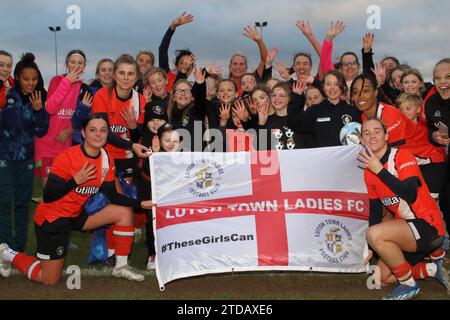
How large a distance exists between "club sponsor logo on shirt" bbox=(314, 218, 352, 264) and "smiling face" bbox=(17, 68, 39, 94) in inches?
156

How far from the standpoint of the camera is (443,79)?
6422 mm

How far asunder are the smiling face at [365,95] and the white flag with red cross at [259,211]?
2.36 feet

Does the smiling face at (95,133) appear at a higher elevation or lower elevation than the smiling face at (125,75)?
lower

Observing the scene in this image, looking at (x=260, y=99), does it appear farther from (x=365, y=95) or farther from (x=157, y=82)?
(x=157, y=82)

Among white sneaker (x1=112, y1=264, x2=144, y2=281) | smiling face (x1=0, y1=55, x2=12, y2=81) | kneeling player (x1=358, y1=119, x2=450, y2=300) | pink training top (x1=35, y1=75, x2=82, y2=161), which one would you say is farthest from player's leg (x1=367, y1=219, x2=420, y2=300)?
smiling face (x1=0, y1=55, x2=12, y2=81)

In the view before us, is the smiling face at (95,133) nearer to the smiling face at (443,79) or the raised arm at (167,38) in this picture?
the raised arm at (167,38)

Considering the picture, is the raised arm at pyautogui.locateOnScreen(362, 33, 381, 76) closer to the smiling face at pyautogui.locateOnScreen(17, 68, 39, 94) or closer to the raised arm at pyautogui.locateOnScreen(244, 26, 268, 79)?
the raised arm at pyautogui.locateOnScreen(244, 26, 268, 79)

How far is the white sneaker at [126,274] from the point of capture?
5832 mm

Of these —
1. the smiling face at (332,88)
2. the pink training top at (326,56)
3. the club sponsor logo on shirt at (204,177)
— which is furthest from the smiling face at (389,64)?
the club sponsor logo on shirt at (204,177)

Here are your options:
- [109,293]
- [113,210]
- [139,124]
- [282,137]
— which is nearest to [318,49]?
[282,137]

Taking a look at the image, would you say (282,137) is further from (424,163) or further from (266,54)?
(266,54)

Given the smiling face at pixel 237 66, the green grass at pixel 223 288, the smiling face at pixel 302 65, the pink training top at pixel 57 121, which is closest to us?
the green grass at pixel 223 288

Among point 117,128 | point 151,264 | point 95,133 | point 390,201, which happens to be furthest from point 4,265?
point 390,201

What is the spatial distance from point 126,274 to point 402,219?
299cm
